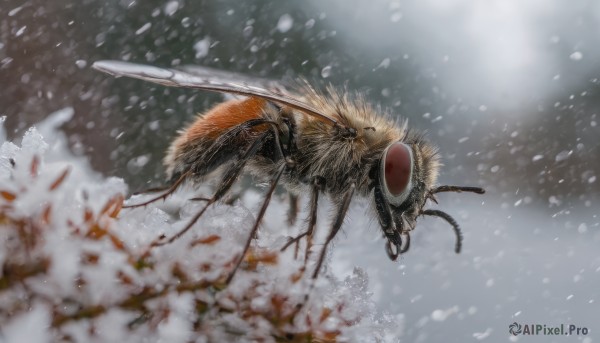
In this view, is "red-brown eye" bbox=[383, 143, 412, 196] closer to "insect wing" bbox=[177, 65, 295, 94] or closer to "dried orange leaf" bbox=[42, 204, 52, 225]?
"insect wing" bbox=[177, 65, 295, 94]

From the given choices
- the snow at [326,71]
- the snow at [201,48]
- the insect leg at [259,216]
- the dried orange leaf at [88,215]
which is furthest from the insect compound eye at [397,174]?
the snow at [201,48]

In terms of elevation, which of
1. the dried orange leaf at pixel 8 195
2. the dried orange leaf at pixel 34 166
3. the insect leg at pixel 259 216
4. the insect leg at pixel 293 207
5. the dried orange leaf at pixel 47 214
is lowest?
the insect leg at pixel 293 207

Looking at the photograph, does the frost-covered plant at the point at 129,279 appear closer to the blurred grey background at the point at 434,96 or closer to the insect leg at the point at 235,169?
the insect leg at the point at 235,169

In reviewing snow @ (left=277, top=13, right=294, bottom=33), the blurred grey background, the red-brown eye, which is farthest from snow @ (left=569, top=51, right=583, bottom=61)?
the red-brown eye

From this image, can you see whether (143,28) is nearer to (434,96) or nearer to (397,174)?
(434,96)

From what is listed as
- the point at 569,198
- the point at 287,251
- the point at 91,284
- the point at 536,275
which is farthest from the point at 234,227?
the point at 569,198

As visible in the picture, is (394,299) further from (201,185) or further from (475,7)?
(475,7)
